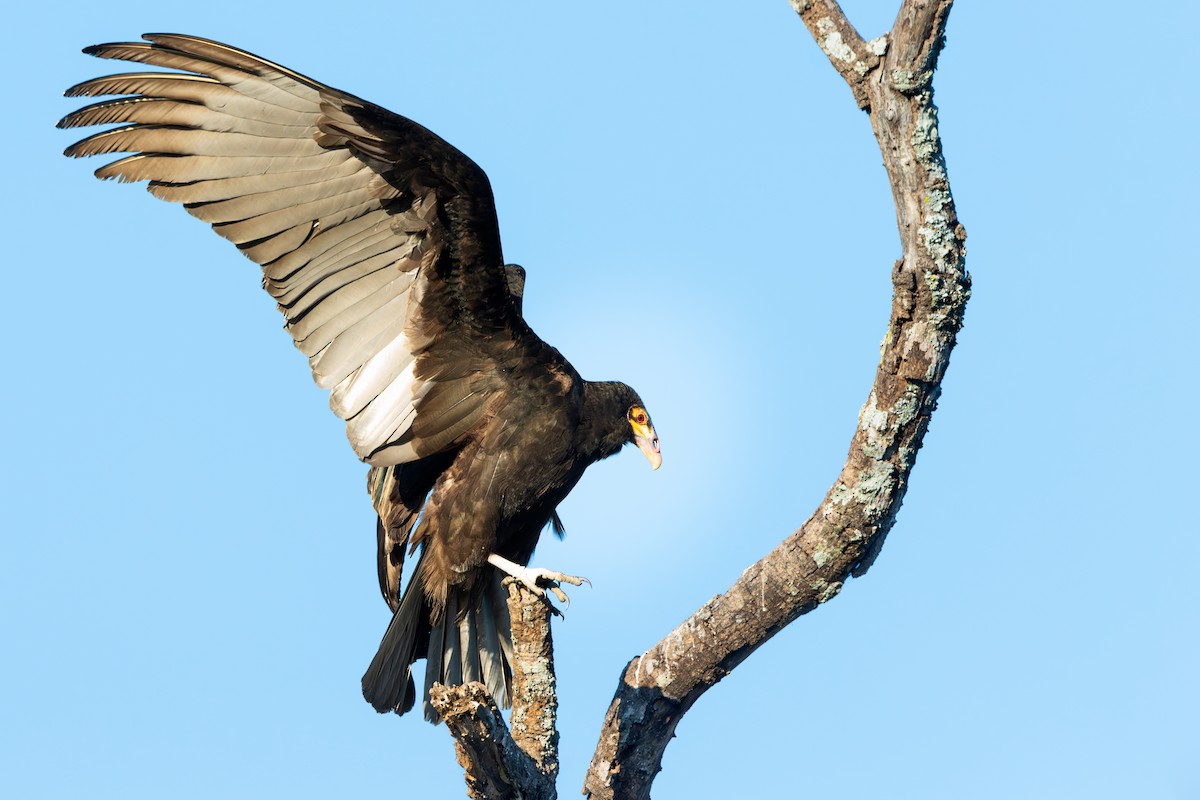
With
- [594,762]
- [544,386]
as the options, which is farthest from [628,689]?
[544,386]

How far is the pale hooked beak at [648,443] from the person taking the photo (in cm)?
580

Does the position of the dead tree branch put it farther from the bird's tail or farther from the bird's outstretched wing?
the bird's outstretched wing

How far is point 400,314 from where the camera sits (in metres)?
5.12

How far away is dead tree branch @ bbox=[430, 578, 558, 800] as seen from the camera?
3570 millimetres

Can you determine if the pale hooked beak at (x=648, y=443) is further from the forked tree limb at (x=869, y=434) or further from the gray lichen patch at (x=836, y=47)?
the gray lichen patch at (x=836, y=47)

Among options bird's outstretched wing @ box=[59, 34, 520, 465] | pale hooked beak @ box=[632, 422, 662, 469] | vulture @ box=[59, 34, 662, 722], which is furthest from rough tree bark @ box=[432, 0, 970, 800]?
bird's outstretched wing @ box=[59, 34, 520, 465]

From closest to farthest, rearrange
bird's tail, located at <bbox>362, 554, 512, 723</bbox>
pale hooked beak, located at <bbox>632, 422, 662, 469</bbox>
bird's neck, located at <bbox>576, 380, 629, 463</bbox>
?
bird's tail, located at <bbox>362, 554, 512, 723</bbox> < bird's neck, located at <bbox>576, 380, 629, 463</bbox> < pale hooked beak, located at <bbox>632, 422, 662, 469</bbox>

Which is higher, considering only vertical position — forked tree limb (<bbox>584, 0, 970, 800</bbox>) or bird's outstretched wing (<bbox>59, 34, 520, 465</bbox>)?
bird's outstretched wing (<bbox>59, 34, 520, 465</bbox>)

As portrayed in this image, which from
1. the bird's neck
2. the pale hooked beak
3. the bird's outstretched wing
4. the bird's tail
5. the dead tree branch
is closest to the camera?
the dead tree branch

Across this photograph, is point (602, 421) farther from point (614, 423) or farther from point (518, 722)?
point (518, 722)

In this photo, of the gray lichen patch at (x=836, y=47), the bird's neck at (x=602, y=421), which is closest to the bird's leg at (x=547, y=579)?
the bird's neck at (x=602, y=421)

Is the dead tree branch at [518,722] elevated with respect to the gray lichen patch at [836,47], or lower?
lower

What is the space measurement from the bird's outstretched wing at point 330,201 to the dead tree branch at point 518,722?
115 cm

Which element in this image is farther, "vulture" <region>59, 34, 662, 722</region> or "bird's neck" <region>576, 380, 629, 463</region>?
"bird's neck" <region>576, 380, 629, 463</region>
